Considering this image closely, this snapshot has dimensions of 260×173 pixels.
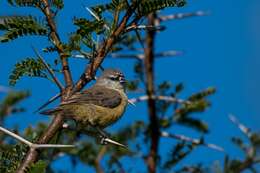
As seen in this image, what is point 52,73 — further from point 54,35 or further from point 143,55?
point 143,55

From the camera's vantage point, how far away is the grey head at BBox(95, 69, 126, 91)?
6.24 m

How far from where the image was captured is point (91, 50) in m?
2.52

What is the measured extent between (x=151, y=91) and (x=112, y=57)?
49 centimetres

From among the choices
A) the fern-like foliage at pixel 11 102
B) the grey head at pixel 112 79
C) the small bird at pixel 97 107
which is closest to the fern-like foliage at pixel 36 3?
the small bird at pixel 97 107

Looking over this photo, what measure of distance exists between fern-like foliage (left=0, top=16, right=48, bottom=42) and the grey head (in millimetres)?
3735

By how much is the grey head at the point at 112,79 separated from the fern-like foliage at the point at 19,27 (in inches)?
147

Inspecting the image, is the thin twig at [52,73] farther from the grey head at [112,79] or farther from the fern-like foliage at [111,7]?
the grey head at [112,79]

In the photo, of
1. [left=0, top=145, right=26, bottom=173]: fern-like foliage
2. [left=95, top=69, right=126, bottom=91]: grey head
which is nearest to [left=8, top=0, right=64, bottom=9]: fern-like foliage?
[left=0, top=145, right=26, bottom=173]: fern-like foliage

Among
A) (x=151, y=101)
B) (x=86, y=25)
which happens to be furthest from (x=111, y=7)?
(x=151, y=101)

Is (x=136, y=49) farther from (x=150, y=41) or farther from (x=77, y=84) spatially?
(x=77, y=84)

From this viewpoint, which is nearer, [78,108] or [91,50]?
[91,50]

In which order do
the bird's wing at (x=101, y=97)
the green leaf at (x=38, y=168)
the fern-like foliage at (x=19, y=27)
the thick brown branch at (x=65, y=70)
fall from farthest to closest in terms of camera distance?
1. the bird's wing at (x=101, y=97)
2. the fern-like foliage at (x=19, y=27)
3. the thick brown branch at (x=65, y=70)
4. the green leaf at (x=38, y=168)

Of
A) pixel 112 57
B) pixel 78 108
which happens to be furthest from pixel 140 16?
pixel 112 57

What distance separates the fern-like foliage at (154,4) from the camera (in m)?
2.41
